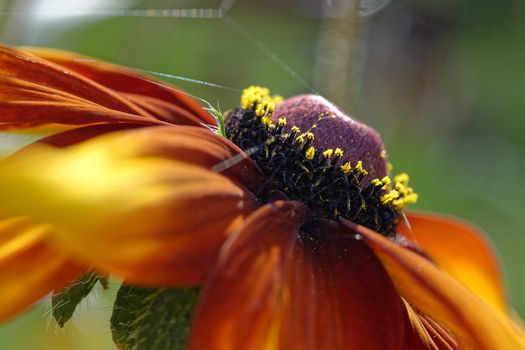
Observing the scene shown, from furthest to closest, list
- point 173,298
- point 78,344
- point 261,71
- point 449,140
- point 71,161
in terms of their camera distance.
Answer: point 449,140 → point 261,71 → point 78,344 → point 173,298 → point 71,161

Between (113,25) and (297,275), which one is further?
(113,25)

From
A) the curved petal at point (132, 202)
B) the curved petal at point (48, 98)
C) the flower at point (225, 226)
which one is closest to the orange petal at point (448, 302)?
the flower at point (225, 226)

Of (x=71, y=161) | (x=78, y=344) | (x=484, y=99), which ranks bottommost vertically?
(x=78, y=344)

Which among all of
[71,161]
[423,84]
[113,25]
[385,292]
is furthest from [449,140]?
[71,161]

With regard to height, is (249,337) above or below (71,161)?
below

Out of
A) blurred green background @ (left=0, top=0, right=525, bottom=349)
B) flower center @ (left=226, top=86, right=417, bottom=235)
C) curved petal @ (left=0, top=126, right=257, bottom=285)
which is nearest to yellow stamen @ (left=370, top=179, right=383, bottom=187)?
flower center @ (left=226, top=86, right=417, bottom=235)

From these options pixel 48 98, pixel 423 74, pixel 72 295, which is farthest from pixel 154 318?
pixel 423 74

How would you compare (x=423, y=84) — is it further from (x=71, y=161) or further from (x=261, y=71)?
(x=71, y=161)
